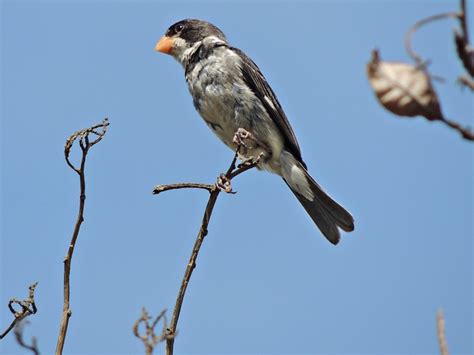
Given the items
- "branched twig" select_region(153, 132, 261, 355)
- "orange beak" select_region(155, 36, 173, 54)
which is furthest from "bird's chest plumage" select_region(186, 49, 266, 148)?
"branched twig" select_region(153, 132, 261, 355)

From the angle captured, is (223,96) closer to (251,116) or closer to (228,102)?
(228,102)

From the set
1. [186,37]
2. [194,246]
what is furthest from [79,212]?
[186,37]

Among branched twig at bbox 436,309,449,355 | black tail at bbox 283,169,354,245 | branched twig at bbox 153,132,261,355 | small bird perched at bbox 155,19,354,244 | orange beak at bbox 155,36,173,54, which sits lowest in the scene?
branched twig at bbox 436,309,449,355

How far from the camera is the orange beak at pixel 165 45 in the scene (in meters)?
5.62

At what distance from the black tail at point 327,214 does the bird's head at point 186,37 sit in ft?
4.74

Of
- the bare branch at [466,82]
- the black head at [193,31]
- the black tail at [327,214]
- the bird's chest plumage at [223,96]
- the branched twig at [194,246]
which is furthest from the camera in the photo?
the black head at [193,31]

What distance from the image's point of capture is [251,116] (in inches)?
190

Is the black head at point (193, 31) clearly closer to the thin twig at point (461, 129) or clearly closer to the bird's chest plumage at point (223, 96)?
the bird's chest plumage at point (223, 96)

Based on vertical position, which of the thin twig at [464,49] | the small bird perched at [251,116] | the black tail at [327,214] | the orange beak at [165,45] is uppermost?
the orange beak at [165,45]

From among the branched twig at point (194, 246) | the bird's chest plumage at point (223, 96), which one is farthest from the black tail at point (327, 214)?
the branched twig at point (194, 246)

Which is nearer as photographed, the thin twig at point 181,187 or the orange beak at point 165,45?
the thin twig at point 181,187

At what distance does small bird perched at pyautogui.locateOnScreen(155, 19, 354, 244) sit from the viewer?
4797 millimetres

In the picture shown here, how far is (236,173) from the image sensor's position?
2.77 metres

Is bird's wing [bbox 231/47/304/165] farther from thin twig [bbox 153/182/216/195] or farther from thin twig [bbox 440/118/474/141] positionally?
thin twig [bbox 440/118/474/141]
